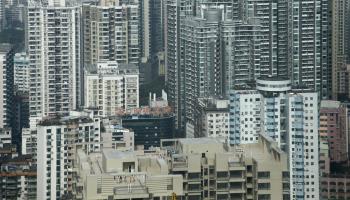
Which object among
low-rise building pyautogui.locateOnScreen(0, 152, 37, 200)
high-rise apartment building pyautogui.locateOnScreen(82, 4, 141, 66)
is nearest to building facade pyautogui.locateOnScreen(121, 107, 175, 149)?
low-rise building pyautogui.locateOnScreen(0, 152, 37, 200)

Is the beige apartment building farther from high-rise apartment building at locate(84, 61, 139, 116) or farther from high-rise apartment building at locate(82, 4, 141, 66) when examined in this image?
high-rise apartment building at locate(82, 4, 141, 66)

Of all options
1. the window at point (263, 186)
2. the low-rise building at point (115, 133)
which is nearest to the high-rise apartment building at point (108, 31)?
the low-rise building at point (115, 133)

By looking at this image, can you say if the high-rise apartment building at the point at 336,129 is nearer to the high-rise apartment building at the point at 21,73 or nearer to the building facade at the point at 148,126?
the building facade at the point at 148,126

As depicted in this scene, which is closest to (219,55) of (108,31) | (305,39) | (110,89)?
(305,39)

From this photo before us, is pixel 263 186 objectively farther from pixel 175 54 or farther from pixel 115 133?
pixel 175 54

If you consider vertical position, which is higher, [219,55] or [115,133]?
[219,55]

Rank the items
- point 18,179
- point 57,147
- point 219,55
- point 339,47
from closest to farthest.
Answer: point 57,147, point 18,179, point 219,55, point 339,47
